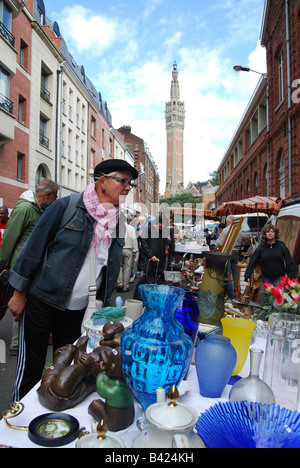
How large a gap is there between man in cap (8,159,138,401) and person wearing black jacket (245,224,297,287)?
3625mm

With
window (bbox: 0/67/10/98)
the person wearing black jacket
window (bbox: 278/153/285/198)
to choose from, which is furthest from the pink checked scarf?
window (bbox: 278/153/285/198)

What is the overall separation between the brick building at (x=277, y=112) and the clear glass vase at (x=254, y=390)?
28.6 ft

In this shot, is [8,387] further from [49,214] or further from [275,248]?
[275,248]

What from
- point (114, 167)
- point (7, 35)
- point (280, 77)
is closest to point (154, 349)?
point (114, 167)

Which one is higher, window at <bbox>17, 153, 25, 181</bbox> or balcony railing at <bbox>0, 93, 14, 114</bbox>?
balcony railing at <bbox>0, 93, 14, 114</bbox>

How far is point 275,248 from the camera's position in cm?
480

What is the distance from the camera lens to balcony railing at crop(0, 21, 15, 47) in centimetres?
1147

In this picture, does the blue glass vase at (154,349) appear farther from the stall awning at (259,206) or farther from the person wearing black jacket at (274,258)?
the stall awning at (259,206)

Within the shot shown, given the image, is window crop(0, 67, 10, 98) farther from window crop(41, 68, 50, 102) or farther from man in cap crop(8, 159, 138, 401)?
man in cap crop(8, 159, 138, 401)

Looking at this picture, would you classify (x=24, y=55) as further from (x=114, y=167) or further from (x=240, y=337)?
(x=240, y=337)

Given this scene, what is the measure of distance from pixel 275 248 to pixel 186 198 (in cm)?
6693

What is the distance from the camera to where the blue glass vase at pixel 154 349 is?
897 mm

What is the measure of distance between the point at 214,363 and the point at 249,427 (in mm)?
327

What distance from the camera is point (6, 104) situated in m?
12.1
